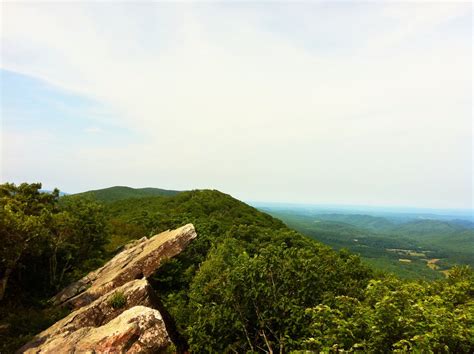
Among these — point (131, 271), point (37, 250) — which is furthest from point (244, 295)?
point (37, 250)

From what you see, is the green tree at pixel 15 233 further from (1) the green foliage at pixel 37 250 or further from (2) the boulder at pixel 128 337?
(2) the boulder at pixel 128 337

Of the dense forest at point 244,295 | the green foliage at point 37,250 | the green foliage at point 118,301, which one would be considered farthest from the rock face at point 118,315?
the green foliage at point 37,250

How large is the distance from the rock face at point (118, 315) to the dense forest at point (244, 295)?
244cm

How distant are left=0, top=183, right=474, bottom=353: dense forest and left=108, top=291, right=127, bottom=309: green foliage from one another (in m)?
4.07

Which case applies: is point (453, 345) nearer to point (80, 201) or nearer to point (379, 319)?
point (379, 319)

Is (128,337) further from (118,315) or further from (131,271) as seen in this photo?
(131,271)

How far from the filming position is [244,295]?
13.8m

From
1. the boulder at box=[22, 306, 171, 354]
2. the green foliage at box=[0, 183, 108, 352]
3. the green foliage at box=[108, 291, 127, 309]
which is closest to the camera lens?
the boulder at box=[22, 306, 171, 354]

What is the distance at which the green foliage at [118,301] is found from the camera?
15367 mm

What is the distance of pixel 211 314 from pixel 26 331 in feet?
46.0

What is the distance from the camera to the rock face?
35.6 feet

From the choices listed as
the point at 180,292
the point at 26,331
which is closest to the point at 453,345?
the point at 180,292

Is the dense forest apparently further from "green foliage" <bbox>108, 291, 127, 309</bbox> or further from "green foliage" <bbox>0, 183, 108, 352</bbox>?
"green foliage" <bbox>108, 291, 127, 309</bbox>

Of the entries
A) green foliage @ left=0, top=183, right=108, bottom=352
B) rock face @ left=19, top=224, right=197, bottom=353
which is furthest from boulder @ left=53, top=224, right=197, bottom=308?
green foliage @ left=0, top=183, right=108, bottom=352
